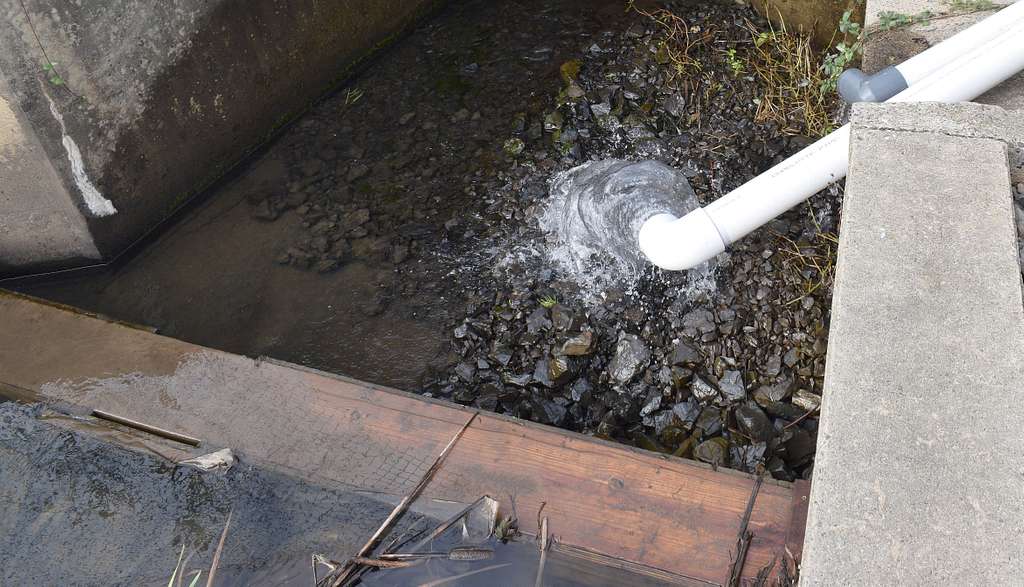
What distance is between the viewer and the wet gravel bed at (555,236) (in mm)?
3066

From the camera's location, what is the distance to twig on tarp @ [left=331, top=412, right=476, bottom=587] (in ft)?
6.94

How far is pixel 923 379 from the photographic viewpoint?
1.70m

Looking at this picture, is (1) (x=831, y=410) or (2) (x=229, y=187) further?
(2) (x=229, y=187)

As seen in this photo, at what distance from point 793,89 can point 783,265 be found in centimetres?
135

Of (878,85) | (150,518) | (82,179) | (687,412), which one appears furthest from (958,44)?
(82,179)

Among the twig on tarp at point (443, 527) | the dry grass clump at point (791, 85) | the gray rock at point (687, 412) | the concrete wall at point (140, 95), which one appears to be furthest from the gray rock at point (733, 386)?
the concrete wall at point (140, 95)

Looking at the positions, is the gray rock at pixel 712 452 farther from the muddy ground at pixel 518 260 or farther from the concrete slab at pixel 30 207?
the concrete slab at pixel 30 207

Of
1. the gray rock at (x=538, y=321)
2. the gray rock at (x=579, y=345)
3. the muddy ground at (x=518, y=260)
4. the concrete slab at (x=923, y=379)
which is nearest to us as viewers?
the concrete slab at (x=923, y=379)

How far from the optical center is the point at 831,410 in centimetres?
170

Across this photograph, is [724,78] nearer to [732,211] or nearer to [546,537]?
[732,211]

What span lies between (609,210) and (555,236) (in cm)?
31

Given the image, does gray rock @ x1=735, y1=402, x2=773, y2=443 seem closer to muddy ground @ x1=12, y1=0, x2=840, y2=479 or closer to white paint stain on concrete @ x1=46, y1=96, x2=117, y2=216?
muddy ground @ x1=12, y1=0, x2=840, y2=479

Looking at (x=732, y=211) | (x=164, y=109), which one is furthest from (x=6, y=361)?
(x=732, y=211)

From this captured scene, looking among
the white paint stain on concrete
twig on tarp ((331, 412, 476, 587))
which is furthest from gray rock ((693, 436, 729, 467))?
the white paint stain on concrete
